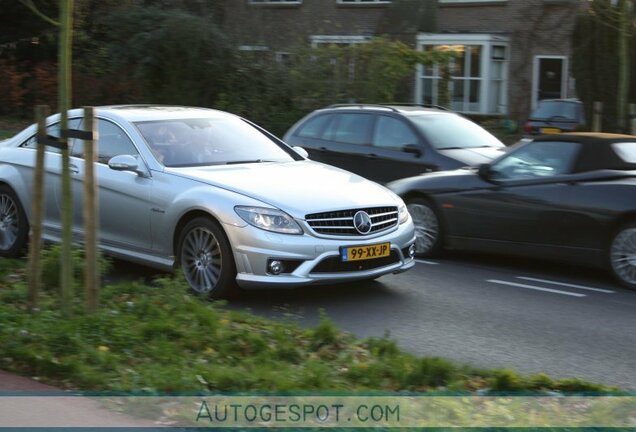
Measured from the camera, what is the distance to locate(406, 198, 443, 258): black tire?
10008 millimetres

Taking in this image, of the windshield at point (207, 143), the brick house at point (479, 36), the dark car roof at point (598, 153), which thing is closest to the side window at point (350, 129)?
the windshield at point (207, 143)

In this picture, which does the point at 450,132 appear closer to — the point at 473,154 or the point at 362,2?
the point at 473,154

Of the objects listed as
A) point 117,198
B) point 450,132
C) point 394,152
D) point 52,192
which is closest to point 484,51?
point 450,132

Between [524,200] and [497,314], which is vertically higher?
[524,200]

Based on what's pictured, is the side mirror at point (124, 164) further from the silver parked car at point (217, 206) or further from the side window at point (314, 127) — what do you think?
the side window at point (314, 127)

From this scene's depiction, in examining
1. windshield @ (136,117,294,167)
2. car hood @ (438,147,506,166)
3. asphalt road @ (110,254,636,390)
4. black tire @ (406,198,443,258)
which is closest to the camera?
asphalt road @ (110,254,636,390)

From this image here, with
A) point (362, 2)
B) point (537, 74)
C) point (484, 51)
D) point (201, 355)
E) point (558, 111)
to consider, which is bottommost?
point (201, 355)

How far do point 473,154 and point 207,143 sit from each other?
177 inches

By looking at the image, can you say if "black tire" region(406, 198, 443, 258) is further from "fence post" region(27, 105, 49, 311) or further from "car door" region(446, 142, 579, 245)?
"fence post" region(27, 105, 49, 311)

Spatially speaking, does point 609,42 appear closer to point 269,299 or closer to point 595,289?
point 595,289

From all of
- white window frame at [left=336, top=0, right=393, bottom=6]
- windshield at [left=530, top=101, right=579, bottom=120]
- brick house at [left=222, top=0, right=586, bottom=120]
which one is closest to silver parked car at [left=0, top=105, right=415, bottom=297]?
windshield at [left=530, top=101, right=579, bottom=120]

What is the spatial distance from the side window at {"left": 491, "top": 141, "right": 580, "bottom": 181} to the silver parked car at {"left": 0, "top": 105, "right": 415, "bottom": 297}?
1.85 meters

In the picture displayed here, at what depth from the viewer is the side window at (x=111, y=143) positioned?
27.6 ft

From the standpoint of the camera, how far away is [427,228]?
10125 mm
